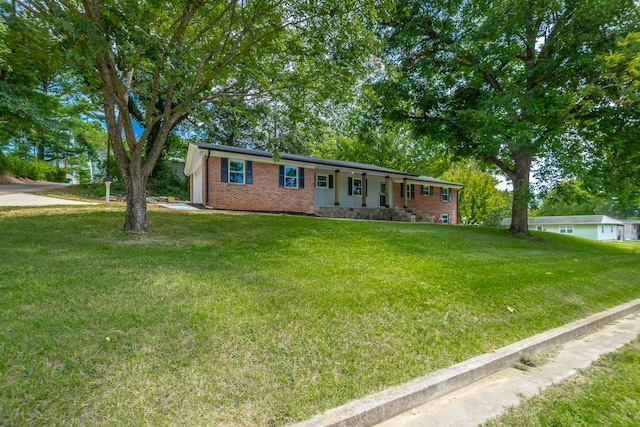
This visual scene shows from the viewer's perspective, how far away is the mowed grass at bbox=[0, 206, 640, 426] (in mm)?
2162

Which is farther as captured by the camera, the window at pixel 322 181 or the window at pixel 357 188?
the window at pixel 357 188

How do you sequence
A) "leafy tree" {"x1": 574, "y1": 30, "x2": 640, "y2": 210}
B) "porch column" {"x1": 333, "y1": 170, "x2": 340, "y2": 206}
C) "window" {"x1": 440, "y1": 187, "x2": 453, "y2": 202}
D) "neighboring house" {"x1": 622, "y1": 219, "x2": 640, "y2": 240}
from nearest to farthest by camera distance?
"leafy tree" {"x1": 574, "y1": 30, "x2": 640, "y2": 210} < "porch column" {"x1": 333, "y1": 170, "x2": 340, "y2": 206} < "window" {"x1": 440, "y1": 187, "x2": 453, "y2": 202} < "neighboring house" {"x1": 622, "y1": 219, "x2": 640, "y2": 240}

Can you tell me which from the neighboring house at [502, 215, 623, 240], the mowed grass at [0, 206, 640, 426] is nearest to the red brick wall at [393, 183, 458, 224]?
the mowed grass at [0, 206, 640, 426]

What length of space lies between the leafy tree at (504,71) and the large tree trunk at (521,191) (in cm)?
4

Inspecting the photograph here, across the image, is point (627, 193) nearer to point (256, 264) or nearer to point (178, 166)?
point (256, 264)

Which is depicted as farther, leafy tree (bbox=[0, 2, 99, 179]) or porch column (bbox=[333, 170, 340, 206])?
porch column (bbox=[333, 170, 340, 206])

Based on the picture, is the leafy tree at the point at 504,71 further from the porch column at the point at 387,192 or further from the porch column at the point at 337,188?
the porch column at the point at 387,192

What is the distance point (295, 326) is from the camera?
319 centimetres

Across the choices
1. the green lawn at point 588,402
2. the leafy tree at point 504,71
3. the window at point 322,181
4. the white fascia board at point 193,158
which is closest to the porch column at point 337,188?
the window at point 322,181

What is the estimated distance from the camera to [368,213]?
1858cm

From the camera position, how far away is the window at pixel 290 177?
1548 cm

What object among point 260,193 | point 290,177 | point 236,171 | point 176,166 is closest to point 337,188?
point 290,177

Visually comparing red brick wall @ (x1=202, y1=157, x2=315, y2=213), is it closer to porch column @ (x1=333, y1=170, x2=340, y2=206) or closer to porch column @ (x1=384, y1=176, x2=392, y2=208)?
porch column @ (x1=333, y1=170, x2=340, y2=206)

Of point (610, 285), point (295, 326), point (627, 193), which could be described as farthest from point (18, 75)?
point (627, 193)
